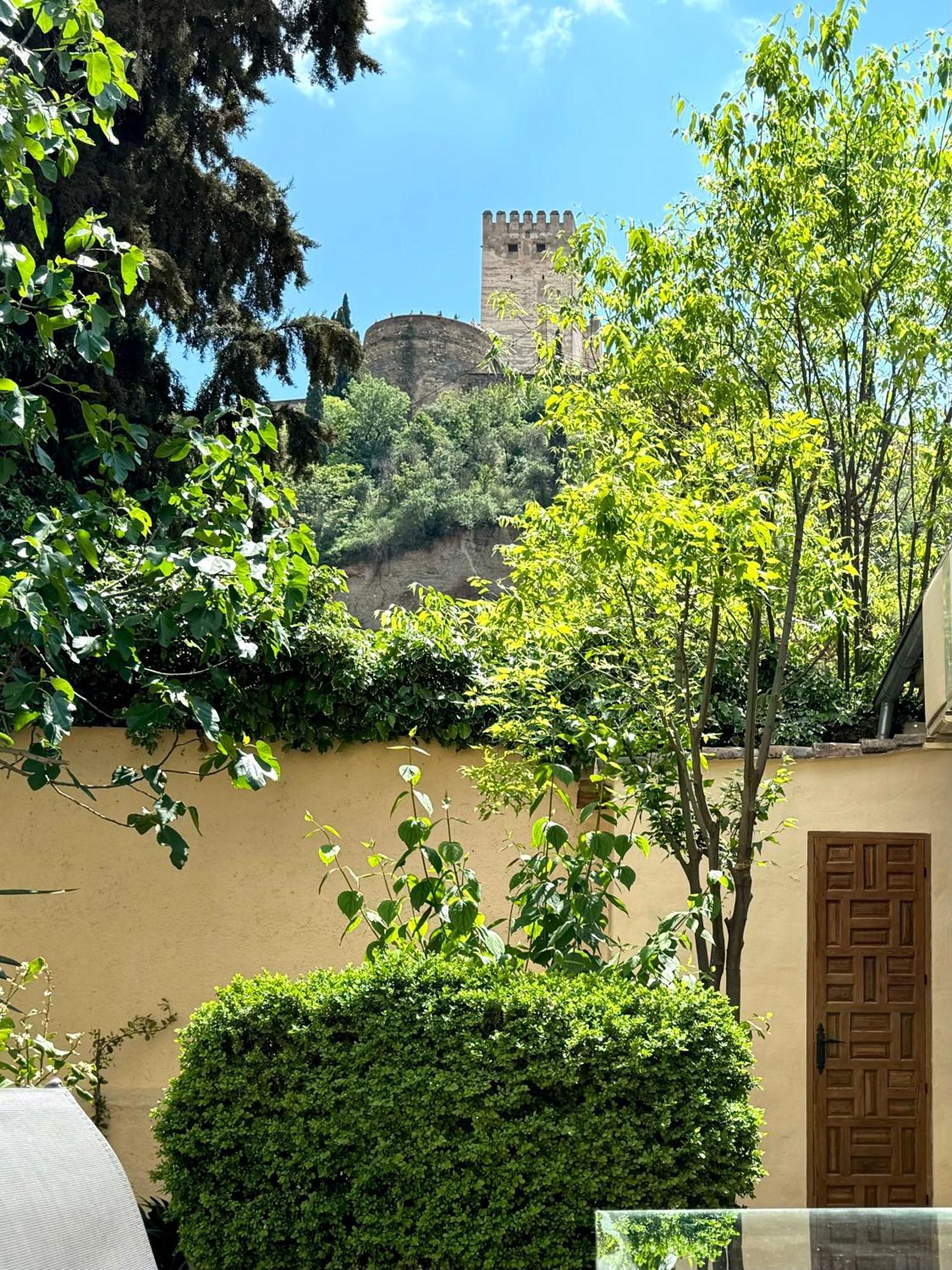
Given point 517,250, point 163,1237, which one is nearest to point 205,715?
point 163,1237

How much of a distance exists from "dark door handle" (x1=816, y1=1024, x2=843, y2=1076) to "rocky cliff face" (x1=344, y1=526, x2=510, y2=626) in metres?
25.4

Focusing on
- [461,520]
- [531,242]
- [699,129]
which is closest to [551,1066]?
[699,129]

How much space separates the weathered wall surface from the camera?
131ft

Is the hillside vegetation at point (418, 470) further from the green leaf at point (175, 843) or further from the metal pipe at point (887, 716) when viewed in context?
the green leaf at point (175, 843)

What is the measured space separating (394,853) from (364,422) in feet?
101

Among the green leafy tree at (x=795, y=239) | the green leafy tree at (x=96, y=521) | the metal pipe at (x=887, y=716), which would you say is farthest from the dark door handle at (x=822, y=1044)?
the green leafy tree at (x=96, y=521)

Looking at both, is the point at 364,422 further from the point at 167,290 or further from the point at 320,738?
the point at 320,738

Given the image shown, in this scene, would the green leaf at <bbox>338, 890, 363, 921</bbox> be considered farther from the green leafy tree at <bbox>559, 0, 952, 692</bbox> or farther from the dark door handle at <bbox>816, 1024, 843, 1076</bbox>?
the dark door handle at <bbox>816, 1024, 843, 1076</bbox>

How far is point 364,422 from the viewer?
1422 inches

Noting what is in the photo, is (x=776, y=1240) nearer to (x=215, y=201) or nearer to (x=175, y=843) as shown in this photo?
(x=175, y=843)

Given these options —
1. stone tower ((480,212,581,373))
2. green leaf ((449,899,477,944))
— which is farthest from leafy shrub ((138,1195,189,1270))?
stone tower ((480,212,581,373))

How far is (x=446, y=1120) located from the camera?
3441 mm

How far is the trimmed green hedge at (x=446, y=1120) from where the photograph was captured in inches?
133

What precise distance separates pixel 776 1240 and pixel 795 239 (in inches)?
154
